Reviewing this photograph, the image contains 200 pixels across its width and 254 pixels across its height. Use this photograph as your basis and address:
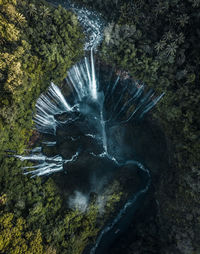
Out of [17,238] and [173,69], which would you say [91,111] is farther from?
[17,238]

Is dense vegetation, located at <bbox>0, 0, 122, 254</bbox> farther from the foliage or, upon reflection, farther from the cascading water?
the cascading water

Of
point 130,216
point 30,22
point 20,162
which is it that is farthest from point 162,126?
point 30,22

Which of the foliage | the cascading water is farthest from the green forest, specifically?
the cascading water

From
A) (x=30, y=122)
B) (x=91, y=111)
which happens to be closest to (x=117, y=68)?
(x=91, y=111)

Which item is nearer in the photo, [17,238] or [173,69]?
[17,238]

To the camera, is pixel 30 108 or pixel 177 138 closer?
pixel 30 108

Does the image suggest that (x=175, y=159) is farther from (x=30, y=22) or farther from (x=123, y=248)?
(x=30, y=22)

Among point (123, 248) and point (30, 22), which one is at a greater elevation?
point (30, 22)

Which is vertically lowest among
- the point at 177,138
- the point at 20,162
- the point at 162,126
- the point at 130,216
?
the point at 130,216
